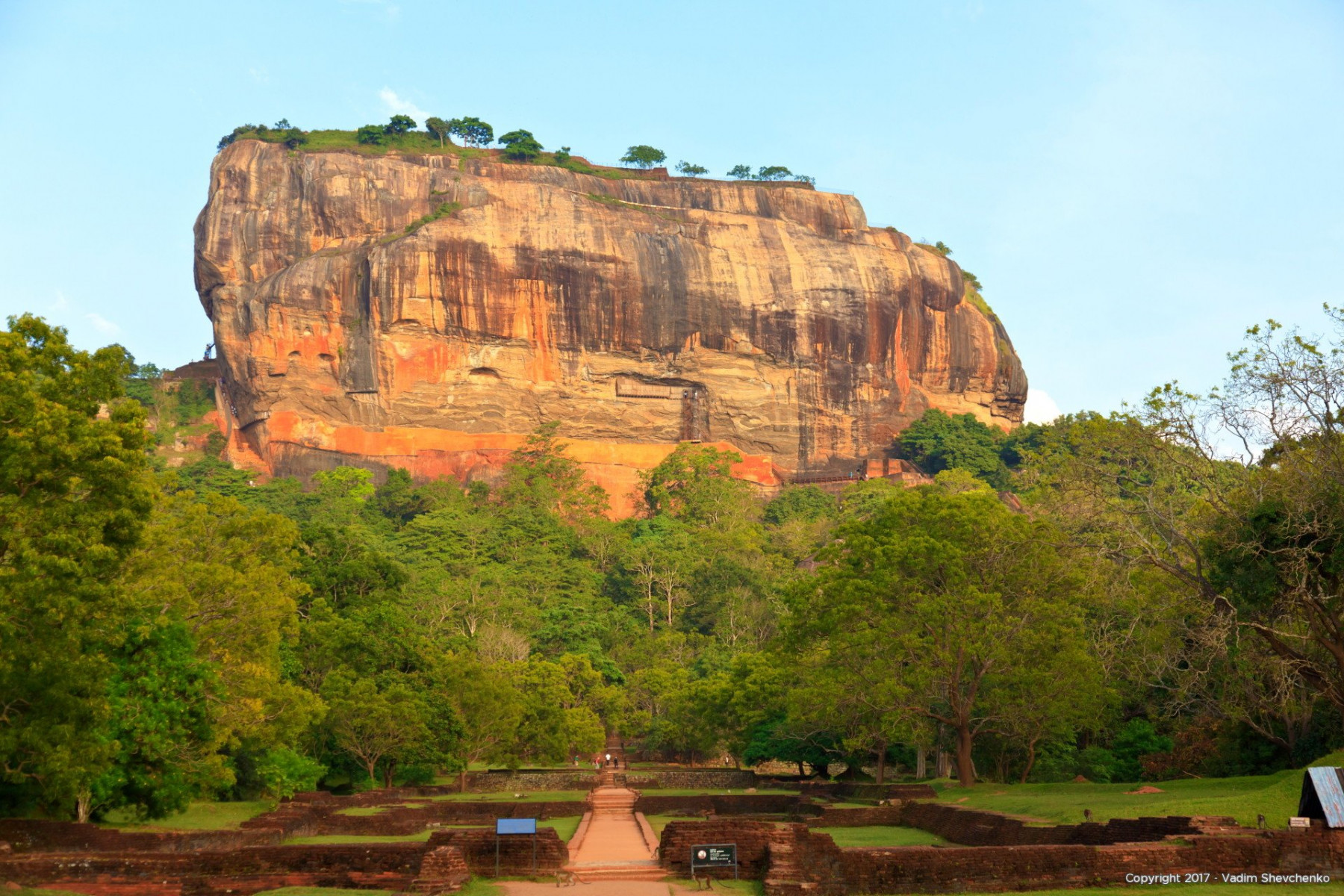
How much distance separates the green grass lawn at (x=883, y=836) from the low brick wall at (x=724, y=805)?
324 cm

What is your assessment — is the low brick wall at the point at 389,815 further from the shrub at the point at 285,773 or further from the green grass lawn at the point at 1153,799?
the green grass lawn at the point at 1153,799

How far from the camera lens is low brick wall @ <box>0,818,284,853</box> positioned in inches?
704

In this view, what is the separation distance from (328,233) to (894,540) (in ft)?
193

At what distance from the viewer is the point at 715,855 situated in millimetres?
16203

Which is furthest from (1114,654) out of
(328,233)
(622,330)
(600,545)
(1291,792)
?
(328,233)

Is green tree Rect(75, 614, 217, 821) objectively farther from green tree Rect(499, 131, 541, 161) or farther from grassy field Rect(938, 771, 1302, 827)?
green tree Rect(499, 131, 541, 161)

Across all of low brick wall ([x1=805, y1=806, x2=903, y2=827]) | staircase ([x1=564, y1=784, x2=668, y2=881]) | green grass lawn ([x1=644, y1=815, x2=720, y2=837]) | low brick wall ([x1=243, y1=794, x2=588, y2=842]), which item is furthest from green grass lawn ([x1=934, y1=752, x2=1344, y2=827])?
low brick wall ([x1=243, y1=794, x2=588, y2=842])

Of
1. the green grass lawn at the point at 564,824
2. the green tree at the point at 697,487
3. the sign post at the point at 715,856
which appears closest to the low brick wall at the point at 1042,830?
the sign post at the point at 715,856

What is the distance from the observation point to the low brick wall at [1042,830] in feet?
51.0

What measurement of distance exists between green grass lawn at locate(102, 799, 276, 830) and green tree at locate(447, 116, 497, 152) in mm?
69477

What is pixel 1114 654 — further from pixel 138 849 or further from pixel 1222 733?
pixel 138 849

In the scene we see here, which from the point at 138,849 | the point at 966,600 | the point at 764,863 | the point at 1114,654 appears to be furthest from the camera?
the point at 966,600

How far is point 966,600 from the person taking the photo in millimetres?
27203

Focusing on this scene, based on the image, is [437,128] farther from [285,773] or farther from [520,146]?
[285,773]
